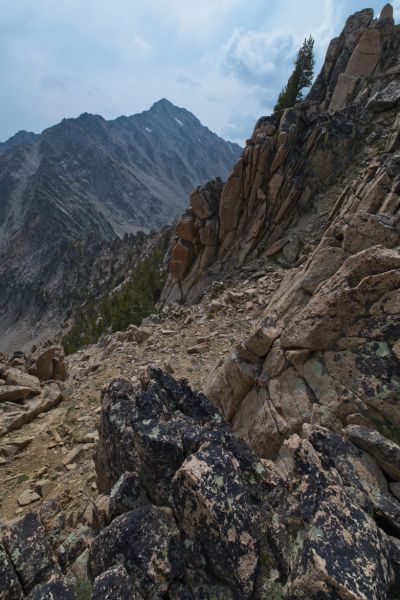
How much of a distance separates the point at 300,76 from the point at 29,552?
86881 mm

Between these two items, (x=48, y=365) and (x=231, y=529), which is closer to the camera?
(x=231, y=529)

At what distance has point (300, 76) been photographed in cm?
7044

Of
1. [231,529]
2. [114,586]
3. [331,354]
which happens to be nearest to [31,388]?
[114,586]

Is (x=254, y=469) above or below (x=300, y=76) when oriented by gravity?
below

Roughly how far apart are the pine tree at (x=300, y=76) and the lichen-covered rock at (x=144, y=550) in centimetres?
8001

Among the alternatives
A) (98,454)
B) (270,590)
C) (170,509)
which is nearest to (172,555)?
(170,509)

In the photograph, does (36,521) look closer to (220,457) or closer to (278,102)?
(220,457)

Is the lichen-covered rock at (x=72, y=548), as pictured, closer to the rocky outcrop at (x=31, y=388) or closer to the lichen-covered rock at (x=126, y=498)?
the lichen-covered rock at (x=126, y=498)

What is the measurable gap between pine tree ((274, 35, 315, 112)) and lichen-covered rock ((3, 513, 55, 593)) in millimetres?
80497

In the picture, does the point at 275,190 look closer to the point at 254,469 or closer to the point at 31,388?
the point at 31,388

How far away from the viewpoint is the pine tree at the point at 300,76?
6981 centimetres

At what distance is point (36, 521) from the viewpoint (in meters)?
8.55

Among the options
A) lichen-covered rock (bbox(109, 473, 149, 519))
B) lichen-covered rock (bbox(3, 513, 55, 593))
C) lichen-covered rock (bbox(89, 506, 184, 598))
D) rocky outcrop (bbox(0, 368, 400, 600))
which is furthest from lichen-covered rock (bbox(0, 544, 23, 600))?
lichen-covered rock (bbox(109, 473, 149, 519))

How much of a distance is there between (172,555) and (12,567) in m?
3.89
